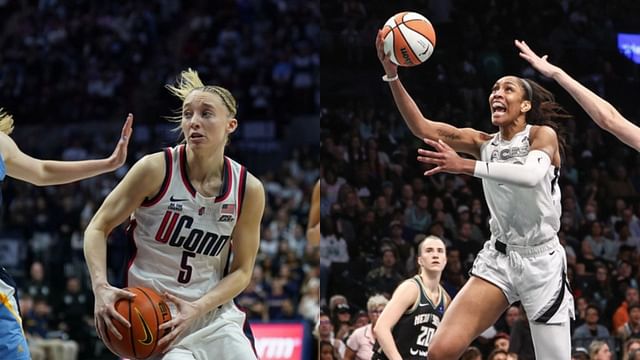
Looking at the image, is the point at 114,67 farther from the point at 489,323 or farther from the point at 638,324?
the point at 489,323

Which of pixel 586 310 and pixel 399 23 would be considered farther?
pixel 586 310

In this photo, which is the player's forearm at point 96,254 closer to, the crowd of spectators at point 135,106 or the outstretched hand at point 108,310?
the outstretched hand at point 108,310

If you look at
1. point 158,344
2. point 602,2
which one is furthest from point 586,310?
point 158,344

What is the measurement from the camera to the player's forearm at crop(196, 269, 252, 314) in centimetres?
445

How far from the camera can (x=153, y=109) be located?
16.4 metres

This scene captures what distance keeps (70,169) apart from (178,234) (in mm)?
896

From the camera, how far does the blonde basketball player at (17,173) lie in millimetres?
4473

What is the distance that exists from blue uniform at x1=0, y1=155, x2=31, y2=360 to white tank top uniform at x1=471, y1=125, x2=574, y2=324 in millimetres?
2335

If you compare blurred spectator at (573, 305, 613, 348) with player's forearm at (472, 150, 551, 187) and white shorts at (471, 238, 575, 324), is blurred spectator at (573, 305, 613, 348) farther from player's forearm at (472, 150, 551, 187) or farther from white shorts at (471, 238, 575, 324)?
player's forearm at (472, 150, 551, 187)

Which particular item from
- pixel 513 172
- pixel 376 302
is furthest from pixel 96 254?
pixel 376 302

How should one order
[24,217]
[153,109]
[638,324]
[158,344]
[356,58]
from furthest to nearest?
[153,109] < [24,217] < [638,324] < [356,58] < [158,344]

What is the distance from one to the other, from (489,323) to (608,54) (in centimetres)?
432

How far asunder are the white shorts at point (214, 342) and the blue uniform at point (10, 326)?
66cm

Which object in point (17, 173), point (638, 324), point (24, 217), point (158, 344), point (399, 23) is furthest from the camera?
point (24, 217)
